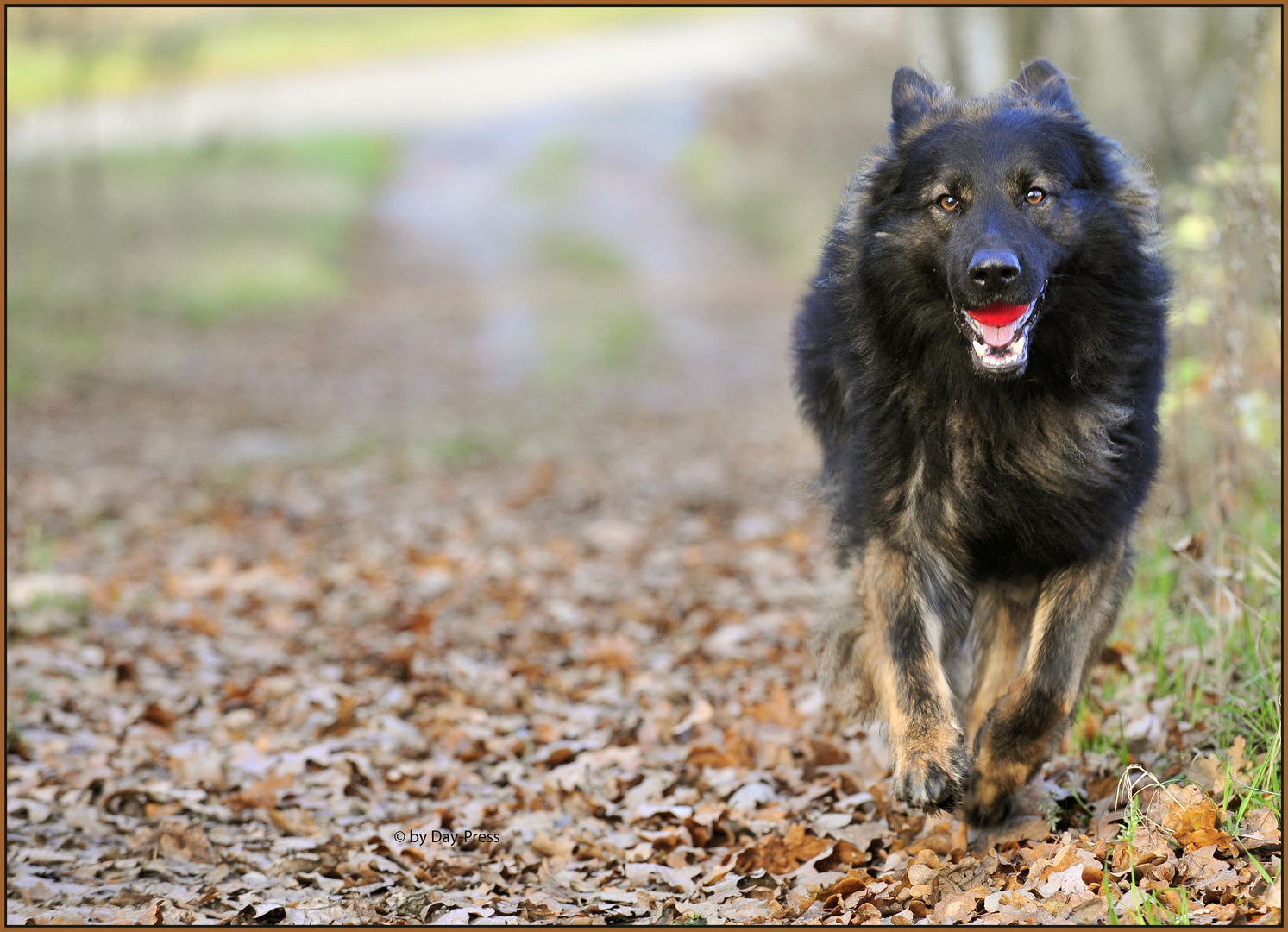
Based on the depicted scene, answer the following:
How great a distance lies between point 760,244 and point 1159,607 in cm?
1831

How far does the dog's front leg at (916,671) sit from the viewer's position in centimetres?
336

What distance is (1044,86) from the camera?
3.87m

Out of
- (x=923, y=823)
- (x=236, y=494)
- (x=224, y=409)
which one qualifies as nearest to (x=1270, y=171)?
(x=923, y=823)

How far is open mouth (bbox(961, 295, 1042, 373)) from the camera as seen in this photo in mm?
3311

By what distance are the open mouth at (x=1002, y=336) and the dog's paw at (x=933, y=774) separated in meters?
1.10

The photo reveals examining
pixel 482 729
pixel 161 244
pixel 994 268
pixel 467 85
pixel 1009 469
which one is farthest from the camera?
pixel 467 85

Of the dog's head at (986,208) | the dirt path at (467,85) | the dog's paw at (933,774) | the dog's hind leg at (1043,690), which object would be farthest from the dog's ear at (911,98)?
the dirt path at (467,85)

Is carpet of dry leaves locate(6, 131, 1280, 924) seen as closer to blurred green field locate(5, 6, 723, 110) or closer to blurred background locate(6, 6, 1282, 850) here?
blurred background locate(6, 6, 1282, 850)

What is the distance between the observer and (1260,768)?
3.38 metres

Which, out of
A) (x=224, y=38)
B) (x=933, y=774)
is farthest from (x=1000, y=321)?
(x=224, y=38)

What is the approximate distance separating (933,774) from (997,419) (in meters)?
1.08

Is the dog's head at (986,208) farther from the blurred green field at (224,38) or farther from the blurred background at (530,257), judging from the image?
the blurred green field at (224,38)

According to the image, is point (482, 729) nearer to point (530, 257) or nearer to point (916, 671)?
point (916, 671)

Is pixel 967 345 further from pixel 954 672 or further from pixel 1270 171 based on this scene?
pixel 1270 171
